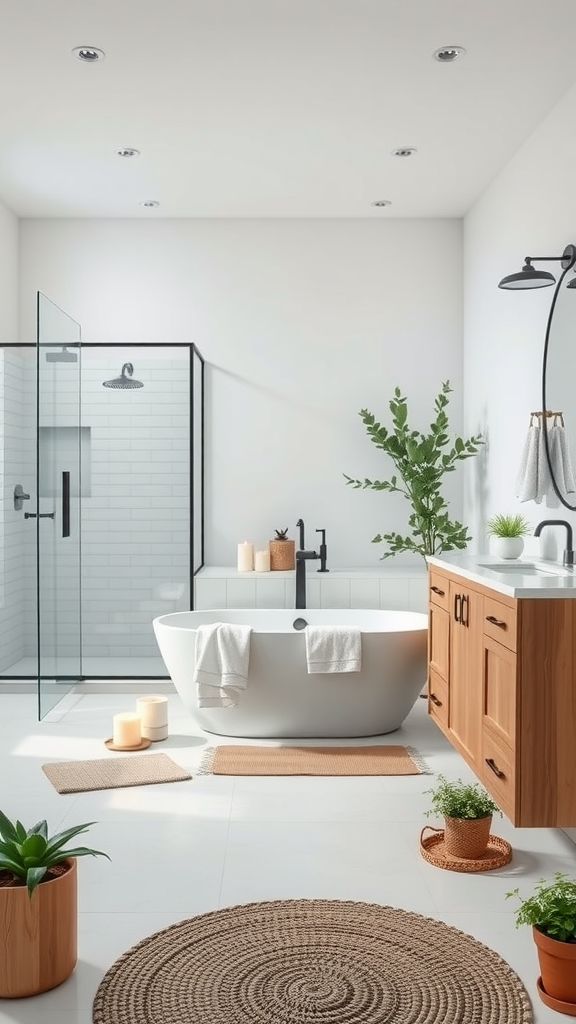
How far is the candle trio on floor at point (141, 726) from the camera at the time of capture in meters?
4.57

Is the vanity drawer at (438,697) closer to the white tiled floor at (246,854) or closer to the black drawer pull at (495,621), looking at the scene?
the white tiled floor at (246,854)

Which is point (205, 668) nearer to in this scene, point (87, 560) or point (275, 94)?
point (87, 560)

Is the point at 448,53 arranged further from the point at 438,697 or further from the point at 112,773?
the point at 112,773

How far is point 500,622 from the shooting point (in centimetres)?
295

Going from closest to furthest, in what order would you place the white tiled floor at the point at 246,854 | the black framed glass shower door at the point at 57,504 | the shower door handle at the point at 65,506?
1. the white tiled floor at the point at 246,854
2. the black framed glass shower door at the point at 57,504
3. the shower door handle at the point at 65,506

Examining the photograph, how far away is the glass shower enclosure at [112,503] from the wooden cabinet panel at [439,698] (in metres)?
1.96

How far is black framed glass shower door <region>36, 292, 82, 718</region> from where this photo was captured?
4.95 meters

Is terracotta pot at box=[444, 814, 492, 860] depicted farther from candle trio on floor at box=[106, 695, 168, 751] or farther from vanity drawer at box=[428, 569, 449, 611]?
candle trio on floor at box=[106, 695, 168, 751]

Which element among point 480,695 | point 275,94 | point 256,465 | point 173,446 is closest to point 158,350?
point 173,446

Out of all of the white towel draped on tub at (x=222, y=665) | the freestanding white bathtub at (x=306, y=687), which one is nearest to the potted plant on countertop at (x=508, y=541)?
the freestanding white bathtub at (x=306, y=687)

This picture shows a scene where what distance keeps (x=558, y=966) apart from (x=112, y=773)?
2.36 meters

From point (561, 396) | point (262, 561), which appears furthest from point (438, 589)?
point (262, 561)

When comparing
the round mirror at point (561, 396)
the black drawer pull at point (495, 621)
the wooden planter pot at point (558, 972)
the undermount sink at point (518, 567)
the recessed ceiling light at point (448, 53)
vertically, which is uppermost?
the recessed ceiling light at point (448, 53)

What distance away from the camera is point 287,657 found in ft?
15.0
